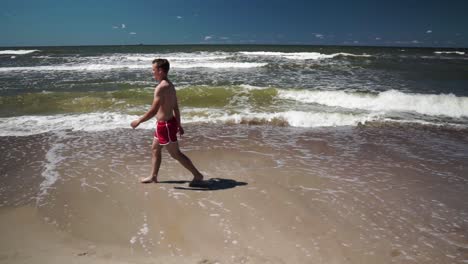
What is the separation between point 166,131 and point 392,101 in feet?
33.9

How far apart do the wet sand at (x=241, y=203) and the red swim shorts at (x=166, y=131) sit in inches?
26.2

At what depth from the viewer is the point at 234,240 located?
3461 mm

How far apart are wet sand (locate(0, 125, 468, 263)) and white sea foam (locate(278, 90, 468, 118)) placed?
4.54 meters

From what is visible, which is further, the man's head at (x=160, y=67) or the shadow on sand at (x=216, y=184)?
the shadow on sand at (x=216, y=184)

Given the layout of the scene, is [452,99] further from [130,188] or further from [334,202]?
[130,188]

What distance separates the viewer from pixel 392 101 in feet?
41.8

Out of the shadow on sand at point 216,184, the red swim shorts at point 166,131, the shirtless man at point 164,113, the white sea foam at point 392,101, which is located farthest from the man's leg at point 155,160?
the white sea foam at point 392,101

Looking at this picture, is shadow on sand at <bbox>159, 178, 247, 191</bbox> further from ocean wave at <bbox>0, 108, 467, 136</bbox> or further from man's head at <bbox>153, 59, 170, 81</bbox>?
ocean wave at <bbox>0, 108, 467, 136</bbox>

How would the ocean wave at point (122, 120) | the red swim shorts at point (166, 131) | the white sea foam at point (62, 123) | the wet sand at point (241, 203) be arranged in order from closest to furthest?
the wet sand at point (241, 203)
the red swim shorts at point (166, 131)
the white sea foam at point (62, 123)
the ocean wave at point (122, 120)

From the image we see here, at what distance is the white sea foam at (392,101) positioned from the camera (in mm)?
11547

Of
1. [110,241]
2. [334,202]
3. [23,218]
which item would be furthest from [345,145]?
[23,218]

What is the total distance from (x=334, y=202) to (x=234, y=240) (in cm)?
155

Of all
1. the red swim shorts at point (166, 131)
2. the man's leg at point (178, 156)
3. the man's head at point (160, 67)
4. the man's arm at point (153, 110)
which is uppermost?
the man's head at point (160, 67)

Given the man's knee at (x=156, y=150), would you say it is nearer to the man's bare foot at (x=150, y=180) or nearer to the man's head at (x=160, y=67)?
the man's bare foot at (x=150, y=180)
